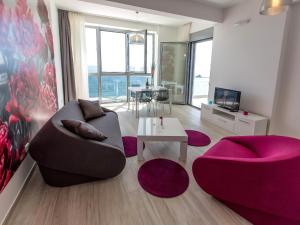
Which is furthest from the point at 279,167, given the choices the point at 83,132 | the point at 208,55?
the point at 208,55

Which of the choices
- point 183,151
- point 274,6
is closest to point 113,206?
point 183,151

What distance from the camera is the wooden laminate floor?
5.30ft

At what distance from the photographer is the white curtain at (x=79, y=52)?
16.2 feet

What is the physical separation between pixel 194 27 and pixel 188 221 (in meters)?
5.41

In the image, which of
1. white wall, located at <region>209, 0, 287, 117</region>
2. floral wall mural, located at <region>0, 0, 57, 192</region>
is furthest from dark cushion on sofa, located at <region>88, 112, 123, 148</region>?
white wall, located at <region>209, 0, 287, 117</region>

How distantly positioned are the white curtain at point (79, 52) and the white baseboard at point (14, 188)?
3.47 metres

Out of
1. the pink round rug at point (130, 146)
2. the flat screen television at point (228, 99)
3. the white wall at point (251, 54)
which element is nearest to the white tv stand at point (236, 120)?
the flat screen television at point (228, 99)

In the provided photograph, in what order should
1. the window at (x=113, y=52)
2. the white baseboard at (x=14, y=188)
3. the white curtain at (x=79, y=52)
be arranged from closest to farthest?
1. the white baseboard at (x=14, y=188)
2. the white curtain at (x=79, y=52)
3. the window at (x=113, y=52)

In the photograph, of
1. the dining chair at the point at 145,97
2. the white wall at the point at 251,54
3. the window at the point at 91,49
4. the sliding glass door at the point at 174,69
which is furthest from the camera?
the sliding glass door at the point at 174,69

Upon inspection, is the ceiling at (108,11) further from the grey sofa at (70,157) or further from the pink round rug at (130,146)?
the grey sofa at (70,157)

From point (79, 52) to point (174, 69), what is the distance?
3105mm

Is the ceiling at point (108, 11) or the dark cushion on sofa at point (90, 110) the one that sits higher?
the ceiling at point (108, 11)

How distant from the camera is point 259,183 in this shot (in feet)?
4.92

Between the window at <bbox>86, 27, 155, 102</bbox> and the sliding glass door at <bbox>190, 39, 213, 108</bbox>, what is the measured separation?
1.56 metres
